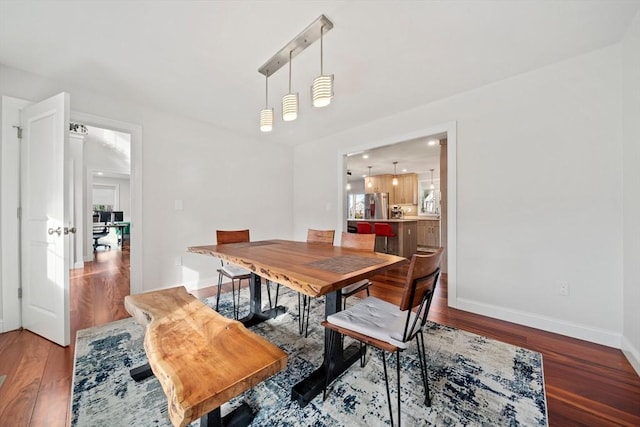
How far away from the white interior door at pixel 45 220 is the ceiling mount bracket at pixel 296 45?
64.4 inches

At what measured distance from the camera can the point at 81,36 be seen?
71.2 inches

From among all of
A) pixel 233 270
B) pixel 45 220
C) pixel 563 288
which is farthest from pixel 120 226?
pixel 563 288

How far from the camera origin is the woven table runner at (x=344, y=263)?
137 centimetres

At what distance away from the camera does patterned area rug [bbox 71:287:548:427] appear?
1.25 metres

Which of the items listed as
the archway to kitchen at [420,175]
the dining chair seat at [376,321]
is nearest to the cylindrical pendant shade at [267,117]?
the dining chair seat at [376,321]

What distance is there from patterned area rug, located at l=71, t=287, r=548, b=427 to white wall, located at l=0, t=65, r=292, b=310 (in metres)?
1.31

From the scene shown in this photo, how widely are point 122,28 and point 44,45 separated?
75cm

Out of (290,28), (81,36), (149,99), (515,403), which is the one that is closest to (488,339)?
(515,403)

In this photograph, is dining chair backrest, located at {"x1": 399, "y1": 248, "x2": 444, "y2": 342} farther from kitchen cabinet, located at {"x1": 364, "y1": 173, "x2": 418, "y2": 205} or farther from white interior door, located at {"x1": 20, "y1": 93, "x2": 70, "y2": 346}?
kitchen cabinet, located at {"x1": 364, "y1": 173, "x2": 418, "y2": 205}

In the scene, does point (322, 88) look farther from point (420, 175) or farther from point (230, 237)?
point (420, 175)

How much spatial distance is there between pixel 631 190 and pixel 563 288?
90 centimetres

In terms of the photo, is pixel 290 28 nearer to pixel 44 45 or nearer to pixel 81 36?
pixel 81 36

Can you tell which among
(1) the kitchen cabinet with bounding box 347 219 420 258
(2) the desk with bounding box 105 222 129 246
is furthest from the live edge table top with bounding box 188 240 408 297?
(2) the desk with bounding box 105 222 129 246

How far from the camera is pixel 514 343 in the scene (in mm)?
1971
